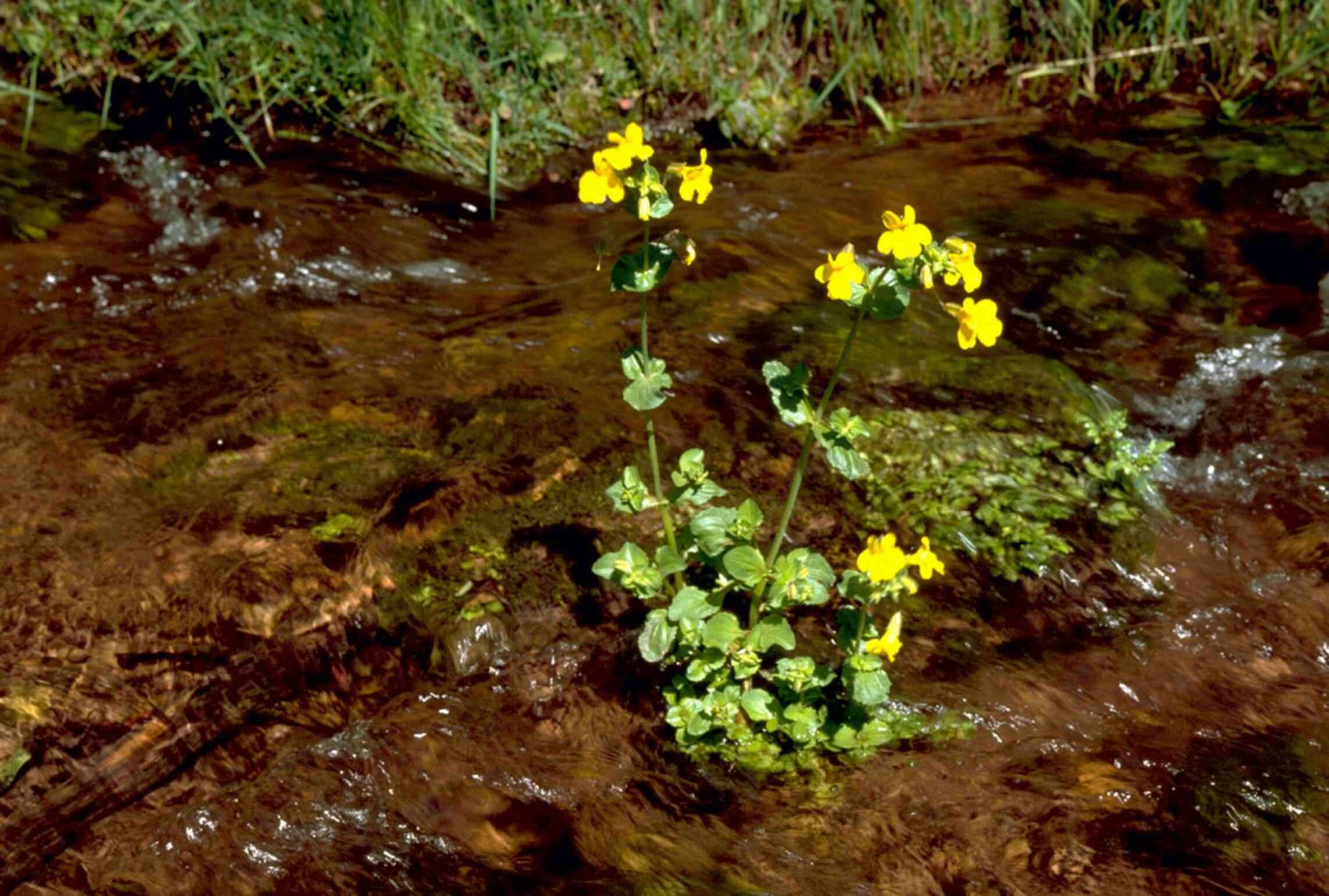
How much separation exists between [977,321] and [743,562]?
1.94ft

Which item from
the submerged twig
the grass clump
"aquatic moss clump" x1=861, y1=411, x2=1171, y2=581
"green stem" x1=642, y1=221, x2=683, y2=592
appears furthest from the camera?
the submerged twig

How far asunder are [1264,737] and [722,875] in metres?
1.16

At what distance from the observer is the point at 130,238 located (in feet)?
13.7

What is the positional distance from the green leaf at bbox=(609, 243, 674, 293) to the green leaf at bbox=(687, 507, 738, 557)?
16.6 inches

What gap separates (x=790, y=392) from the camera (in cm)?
206

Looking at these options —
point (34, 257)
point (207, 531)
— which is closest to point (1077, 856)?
point (207, 531)

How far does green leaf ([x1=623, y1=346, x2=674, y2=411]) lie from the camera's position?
2.08 meters

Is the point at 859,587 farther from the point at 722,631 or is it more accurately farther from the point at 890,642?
the point at 722,631

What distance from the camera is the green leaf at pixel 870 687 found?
212 cm

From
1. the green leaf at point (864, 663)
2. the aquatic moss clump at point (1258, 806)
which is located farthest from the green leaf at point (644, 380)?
the aquatic moss clump at point (1258, 806)

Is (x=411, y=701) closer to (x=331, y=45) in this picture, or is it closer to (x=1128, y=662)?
(x=1128, y=662)

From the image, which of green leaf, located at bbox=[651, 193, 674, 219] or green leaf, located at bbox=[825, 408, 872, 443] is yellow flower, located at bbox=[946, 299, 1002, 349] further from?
green leaf, located at bbox=[651, 193, 674, 219]

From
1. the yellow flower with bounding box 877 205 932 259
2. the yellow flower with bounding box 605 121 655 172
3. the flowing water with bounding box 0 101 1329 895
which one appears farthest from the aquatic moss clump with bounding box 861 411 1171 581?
the yellow flower with bounding box 605 121 655 172

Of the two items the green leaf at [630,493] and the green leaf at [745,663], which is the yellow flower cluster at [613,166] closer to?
the green leaf at [630,493]
